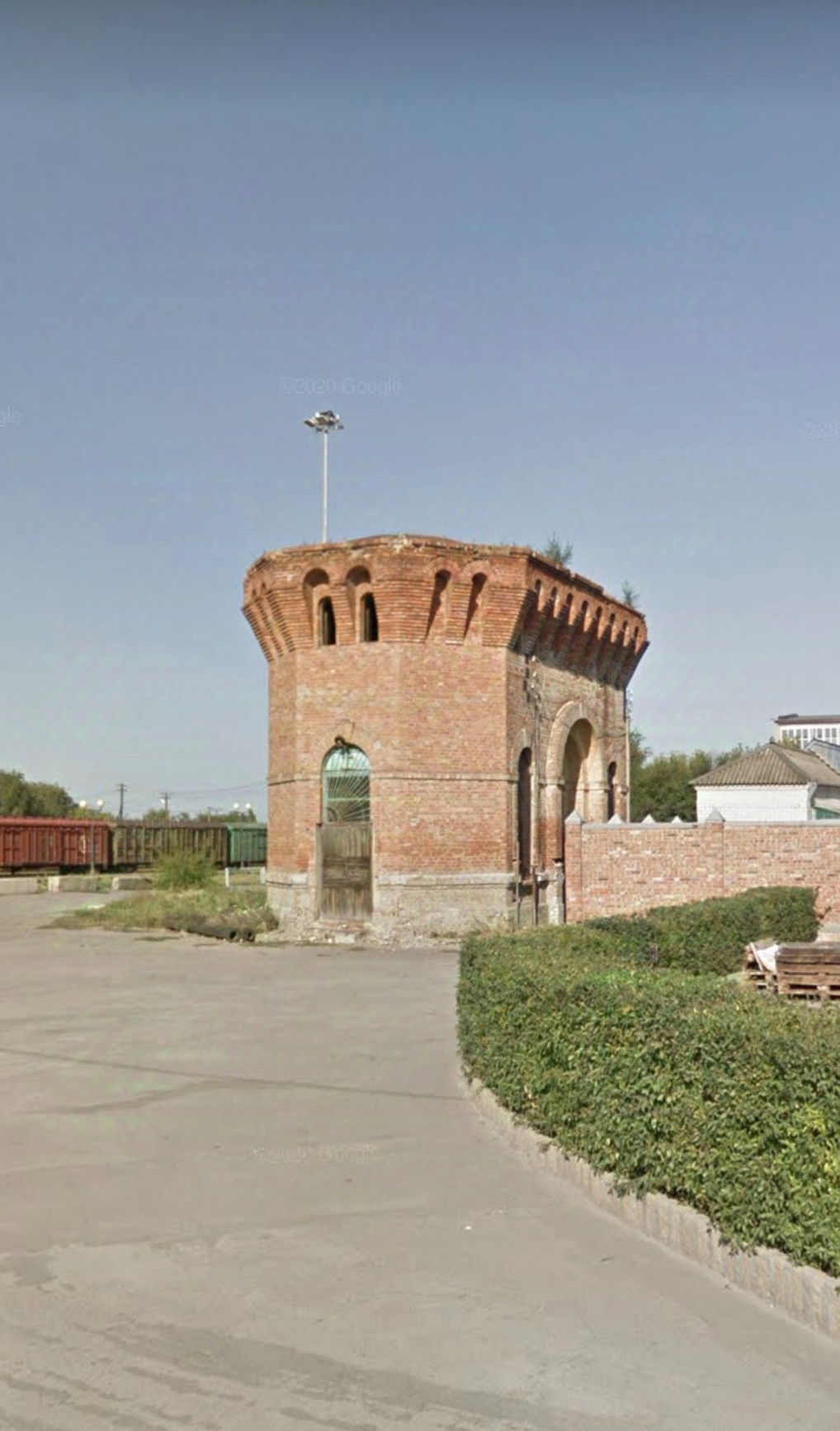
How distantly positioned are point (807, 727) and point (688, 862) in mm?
78537

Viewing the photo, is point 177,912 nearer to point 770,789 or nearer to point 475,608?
point 475,608

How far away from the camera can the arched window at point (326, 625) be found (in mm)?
23922

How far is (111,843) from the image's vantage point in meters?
48.4

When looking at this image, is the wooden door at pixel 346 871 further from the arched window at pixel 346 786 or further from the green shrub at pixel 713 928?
the green shrub at pixel 713 928

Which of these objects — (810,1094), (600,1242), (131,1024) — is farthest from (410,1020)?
(810,1094)

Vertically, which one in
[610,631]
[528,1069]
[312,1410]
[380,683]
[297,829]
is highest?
[610,631]

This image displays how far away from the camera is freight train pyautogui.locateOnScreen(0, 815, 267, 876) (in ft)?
145

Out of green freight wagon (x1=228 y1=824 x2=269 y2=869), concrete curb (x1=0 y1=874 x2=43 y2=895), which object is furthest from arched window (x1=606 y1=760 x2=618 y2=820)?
green freight wagon (x1=228 y1=824 x2=269 y2=869)

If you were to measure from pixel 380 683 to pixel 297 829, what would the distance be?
3647 mm

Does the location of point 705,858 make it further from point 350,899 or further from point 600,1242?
point 600,1242

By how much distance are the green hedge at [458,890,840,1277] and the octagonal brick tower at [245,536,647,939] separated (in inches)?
495

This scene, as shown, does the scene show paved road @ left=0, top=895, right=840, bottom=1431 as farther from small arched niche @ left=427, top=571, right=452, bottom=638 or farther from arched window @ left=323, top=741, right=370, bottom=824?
small arched niche @ left=427, top=571, right=452, bottom=638

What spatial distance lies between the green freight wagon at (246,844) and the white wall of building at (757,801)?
20.4 metres

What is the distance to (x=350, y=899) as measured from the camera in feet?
76.4
